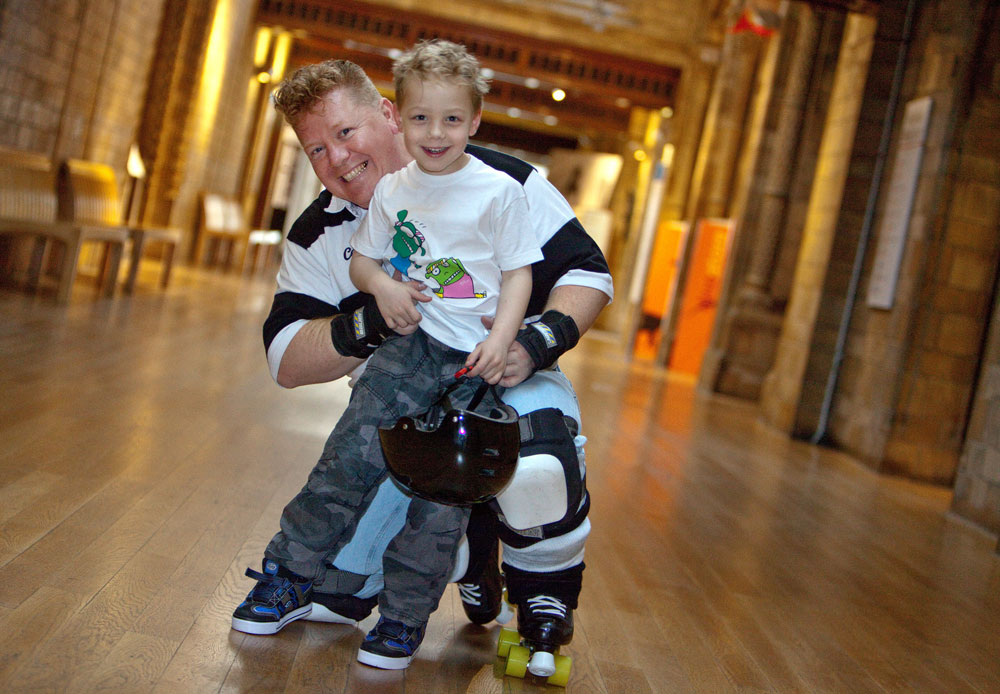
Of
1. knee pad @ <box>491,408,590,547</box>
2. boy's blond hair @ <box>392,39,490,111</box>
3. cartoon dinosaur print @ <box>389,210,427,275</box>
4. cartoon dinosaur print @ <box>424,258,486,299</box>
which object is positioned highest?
boy's blond hair @ <box>392,39,490,111</box>

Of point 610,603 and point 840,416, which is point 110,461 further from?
point 840,416

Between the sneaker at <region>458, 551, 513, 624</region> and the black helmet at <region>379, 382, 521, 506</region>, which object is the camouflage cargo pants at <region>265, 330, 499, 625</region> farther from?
the sneaker at <region>458, 551, 513, 624</region>

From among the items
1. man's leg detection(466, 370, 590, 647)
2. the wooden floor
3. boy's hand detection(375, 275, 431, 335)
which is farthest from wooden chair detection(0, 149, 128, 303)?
man's leg detection(466, 370, 590, 647)

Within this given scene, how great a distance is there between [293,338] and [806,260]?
6.65m

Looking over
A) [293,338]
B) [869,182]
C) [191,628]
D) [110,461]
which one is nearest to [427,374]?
[293,338]

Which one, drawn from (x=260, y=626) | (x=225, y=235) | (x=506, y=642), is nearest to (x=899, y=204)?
(x=506, y=642)

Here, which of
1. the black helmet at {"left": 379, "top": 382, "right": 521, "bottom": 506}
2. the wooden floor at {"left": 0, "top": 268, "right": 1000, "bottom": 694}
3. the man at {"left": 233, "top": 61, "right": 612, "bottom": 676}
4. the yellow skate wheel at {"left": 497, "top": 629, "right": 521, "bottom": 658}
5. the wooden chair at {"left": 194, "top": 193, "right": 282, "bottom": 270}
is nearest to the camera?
the black helmet at {"left": 379, "top": 382, "right": 521, "bottom": 506}

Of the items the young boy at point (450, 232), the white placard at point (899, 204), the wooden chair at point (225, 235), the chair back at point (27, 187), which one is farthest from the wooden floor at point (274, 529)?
the wooden chair at point (225, 235)

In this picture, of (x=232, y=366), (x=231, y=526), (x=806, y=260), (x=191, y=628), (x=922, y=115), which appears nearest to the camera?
(x=191, y=628)

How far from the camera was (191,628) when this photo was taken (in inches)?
80.5

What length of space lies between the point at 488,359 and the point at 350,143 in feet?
2.03

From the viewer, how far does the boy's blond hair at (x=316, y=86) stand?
214cm

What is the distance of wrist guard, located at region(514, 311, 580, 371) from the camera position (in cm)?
206

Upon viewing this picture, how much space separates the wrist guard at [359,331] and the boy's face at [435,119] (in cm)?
34
